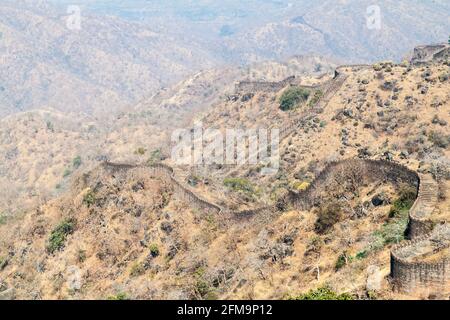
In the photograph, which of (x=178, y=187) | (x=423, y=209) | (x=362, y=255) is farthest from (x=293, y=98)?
(x=362, y=255)

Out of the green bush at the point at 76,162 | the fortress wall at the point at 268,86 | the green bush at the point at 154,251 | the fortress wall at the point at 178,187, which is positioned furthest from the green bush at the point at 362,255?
the green bush at the point at 76,162

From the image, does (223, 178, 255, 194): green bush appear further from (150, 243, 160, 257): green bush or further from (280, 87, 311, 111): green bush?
(280, 87, 311, 111): green bush

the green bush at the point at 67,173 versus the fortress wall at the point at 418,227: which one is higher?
the fortress wall at the point at 418,227

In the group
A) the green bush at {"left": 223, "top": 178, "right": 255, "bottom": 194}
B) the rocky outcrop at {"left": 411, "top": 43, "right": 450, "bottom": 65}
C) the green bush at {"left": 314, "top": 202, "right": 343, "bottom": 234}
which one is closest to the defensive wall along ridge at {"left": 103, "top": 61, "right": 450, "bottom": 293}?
the green bush at {"left": 314, "top": 202, "right": 343, "bottom": 234}

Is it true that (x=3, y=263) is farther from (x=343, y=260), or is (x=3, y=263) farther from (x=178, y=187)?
(x=343, y=260)

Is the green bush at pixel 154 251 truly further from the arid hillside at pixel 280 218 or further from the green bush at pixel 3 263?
the green bush at pixel 3 263

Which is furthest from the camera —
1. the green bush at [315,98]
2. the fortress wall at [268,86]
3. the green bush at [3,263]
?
the fortress wall at [268,86]

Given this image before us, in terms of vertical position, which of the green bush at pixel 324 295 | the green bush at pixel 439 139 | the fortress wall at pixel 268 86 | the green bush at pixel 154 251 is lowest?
the green bush at pixel 154 251
